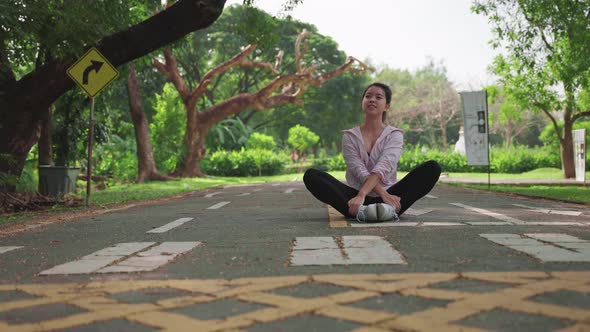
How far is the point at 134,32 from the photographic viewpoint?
10.7 m

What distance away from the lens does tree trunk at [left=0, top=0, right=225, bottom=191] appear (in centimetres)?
1051

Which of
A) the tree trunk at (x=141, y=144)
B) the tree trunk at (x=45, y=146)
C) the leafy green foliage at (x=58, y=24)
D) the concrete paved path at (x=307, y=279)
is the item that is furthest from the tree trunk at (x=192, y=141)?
the concrete paved path at (x=307, y=279)

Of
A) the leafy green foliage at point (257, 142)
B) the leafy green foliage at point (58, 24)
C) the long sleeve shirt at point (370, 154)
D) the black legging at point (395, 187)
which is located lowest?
the black legging at point (395, 187)

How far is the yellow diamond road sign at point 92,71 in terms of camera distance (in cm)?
1066

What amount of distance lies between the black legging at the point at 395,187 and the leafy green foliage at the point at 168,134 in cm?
2333

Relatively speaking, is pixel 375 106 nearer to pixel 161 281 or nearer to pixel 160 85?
pixel 161 281

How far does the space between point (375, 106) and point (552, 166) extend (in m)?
32.6

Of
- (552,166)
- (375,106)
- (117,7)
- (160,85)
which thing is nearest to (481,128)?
(117,7)

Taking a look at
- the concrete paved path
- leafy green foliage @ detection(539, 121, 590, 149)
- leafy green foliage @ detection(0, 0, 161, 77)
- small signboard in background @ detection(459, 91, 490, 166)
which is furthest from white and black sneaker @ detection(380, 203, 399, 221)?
leafy green foliage @ detection(539, 121, 590, 149)

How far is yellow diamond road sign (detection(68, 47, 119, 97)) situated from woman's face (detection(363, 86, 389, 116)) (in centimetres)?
566

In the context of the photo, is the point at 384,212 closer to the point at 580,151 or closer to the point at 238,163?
the point at 580,151

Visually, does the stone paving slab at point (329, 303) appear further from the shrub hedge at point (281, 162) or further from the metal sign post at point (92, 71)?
the shrub hedge at point (281, 162)

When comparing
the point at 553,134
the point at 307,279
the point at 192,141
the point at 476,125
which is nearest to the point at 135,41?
the point at 307,279

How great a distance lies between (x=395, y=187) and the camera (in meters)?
6.70
